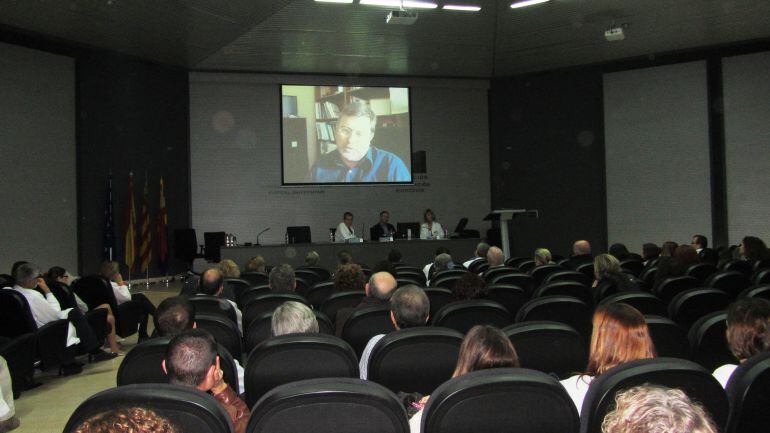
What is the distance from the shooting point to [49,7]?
9.11m

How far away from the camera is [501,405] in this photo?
1875mm

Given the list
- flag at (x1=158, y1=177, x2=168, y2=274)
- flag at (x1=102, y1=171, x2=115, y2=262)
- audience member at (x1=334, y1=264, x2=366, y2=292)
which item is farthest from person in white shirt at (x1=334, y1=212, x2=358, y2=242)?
audience member at (x1=334, y1=264, x2=366, y2=292)

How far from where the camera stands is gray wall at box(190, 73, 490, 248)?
1360 cm

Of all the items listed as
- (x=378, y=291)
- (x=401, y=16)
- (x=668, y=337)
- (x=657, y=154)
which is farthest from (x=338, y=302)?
(x=657, y=154)

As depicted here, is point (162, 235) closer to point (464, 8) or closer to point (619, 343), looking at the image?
point (464, 8)

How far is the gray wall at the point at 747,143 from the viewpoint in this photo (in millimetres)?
12680

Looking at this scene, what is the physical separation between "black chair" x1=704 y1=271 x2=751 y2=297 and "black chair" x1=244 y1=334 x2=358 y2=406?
3603mm

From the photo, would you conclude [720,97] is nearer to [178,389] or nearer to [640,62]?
[640,62]

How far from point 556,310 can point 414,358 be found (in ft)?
4.48

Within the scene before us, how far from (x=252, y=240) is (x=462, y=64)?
565 centimetres

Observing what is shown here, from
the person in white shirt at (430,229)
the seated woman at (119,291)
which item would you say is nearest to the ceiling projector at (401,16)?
the person in white shirt at (430,229)

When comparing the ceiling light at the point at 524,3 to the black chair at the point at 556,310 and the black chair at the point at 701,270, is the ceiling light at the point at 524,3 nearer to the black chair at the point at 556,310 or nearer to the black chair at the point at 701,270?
the black chair at the point at 701,270

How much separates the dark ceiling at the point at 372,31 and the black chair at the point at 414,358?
794 cm

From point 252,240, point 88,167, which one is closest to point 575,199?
point 252,240
